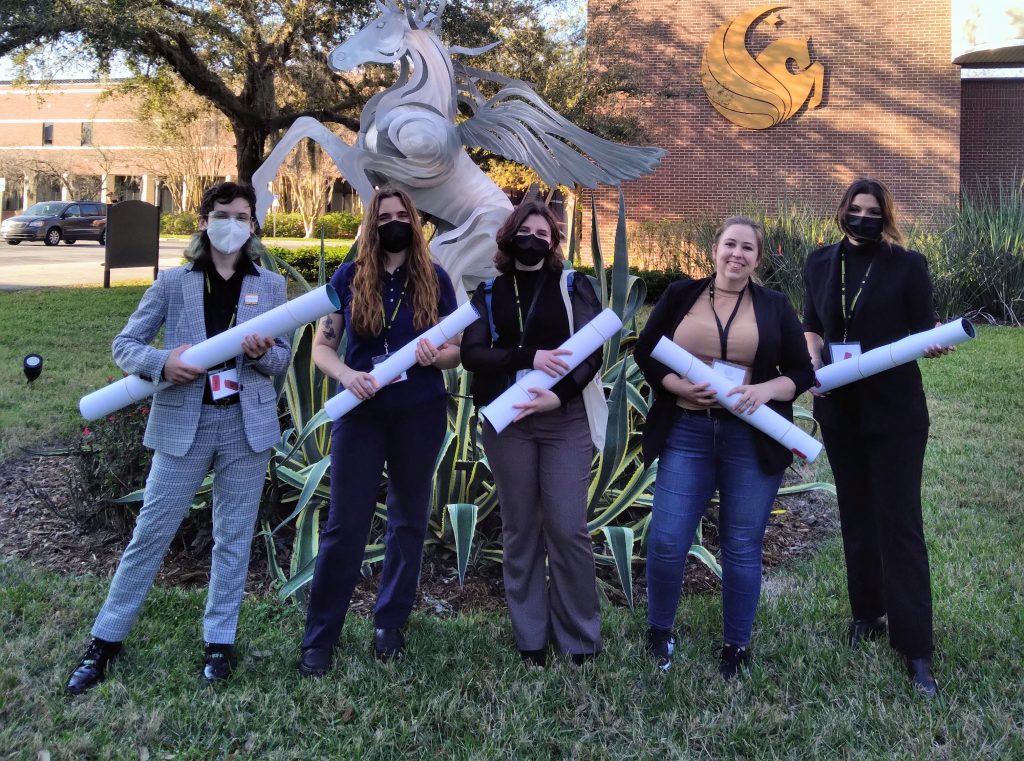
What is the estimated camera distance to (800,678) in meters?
3.11

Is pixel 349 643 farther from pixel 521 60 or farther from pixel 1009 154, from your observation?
pixel 1009 154

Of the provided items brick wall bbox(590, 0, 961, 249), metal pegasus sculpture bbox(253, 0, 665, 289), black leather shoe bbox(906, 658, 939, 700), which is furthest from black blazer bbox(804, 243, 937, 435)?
brick wall bbox(590, 0, 961, 249)

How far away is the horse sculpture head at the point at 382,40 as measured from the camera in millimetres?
5355

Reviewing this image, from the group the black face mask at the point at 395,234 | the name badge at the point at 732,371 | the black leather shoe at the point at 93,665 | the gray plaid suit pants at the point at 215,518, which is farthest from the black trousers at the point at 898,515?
the black leather shoe at the point at 93,665

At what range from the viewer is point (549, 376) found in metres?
2.88

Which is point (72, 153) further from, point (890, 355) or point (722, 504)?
point (890, 355)

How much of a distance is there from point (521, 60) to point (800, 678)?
16077 mm

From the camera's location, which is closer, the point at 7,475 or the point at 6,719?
the point at 6,719

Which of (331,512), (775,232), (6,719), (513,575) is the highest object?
(775,232)

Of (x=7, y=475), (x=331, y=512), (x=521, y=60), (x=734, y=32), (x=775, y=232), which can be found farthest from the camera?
(x=734, y=32)

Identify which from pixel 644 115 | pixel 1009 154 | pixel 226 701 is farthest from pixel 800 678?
pixel 1009 154

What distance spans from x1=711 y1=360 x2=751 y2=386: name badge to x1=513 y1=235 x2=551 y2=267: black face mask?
0.70m

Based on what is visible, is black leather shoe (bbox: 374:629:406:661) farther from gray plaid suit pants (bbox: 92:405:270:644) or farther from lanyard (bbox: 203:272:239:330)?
lanyard (bbox: 203:272:239:330)

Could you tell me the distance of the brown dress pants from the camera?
3.03 m
